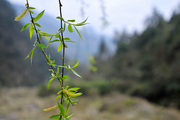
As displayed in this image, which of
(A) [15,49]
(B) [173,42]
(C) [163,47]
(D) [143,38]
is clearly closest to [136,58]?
(D) [143,38]

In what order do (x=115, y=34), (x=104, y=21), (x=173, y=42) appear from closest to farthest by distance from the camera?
(x=104, y=21) < (x=173, y=42) < (x=115, y=34)

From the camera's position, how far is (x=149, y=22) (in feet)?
29.9

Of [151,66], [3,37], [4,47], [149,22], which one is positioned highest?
[149,22]

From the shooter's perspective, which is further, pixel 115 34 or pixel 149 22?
pixel 115 34

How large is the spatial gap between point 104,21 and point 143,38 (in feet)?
22.2

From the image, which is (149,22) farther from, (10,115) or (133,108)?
(10,115)

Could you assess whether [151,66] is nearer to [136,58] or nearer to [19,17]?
[136,58]

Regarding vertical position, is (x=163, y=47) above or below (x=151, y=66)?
above

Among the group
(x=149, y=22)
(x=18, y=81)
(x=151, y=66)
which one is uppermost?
(x=149, y=22)

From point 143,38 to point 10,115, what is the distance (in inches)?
266

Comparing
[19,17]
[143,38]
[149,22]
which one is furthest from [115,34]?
[19,17]

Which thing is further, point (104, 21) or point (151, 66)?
point (151, 66)

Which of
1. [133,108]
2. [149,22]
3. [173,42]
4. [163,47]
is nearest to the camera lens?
[133,108]

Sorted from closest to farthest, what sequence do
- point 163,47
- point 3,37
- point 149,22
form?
point 163,47, point 3,37, point 149,22
